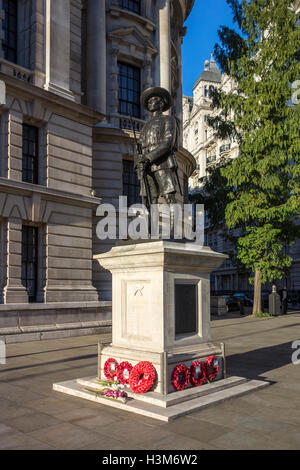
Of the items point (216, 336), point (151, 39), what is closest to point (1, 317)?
point (216, 336)

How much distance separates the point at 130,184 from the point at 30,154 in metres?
6.64

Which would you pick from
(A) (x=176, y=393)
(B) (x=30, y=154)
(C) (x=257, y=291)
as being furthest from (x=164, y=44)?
(A) (x=176, y=393)

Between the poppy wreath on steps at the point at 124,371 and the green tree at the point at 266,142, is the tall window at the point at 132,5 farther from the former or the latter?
the poppy wreath on steps at the point at 124,371

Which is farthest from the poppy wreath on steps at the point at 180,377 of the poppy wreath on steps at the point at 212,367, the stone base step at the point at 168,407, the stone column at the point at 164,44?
the stone column at the point at 164,44

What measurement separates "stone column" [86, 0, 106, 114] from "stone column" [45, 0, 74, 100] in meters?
2.91

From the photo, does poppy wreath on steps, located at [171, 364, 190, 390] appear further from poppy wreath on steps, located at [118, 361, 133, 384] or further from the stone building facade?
the stone building facade

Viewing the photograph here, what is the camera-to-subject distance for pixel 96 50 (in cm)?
2258

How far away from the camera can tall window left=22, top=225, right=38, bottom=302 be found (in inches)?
695

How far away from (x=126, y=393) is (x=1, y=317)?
366 inches

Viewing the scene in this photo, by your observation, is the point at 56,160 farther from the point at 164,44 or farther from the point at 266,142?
the point at 164,44

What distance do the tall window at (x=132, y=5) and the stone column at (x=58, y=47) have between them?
6.16m

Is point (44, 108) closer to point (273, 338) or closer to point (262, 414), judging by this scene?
point (273, 338)

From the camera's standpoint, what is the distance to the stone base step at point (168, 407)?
19.8 feet
